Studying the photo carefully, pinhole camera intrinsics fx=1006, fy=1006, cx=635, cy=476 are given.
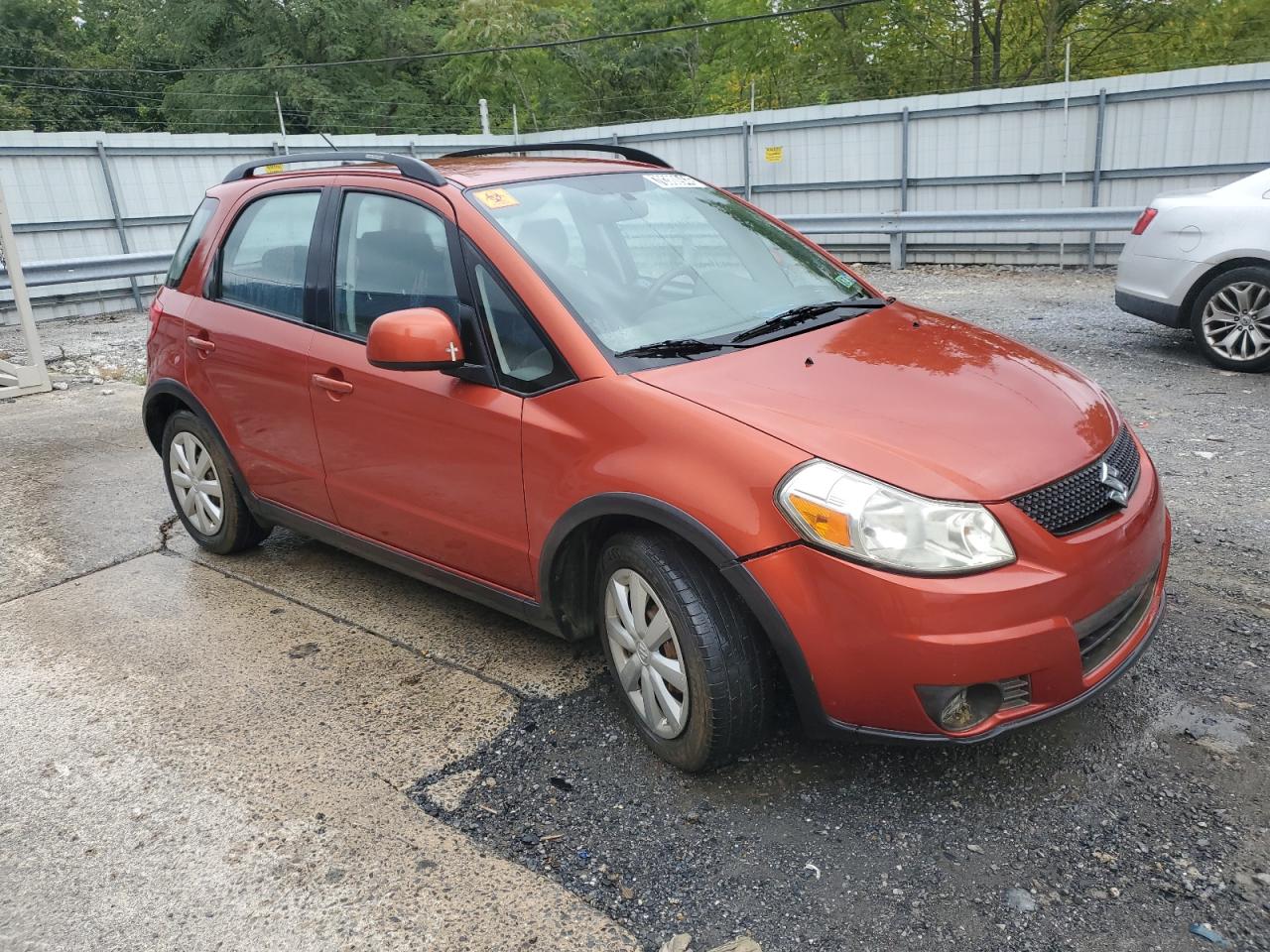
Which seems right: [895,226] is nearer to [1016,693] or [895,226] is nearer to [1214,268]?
[1214,268]

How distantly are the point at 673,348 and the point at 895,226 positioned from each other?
11.8 meters

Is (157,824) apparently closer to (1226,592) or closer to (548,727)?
(548,727)

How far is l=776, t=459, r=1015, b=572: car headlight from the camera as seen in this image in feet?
7.88

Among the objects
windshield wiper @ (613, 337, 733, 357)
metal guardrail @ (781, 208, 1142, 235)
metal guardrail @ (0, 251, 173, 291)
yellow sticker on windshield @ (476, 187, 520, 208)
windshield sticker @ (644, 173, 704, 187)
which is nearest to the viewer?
windshield wiper @ (613, 337, 733, 357)

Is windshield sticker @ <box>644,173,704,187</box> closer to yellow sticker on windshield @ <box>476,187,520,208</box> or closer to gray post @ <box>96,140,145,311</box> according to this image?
yellow sticker on windshield @ <box>476,187,520,208</box>

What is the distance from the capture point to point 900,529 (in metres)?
2.42

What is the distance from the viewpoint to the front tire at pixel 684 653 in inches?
104

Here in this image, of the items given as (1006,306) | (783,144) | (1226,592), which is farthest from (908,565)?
(783,144)

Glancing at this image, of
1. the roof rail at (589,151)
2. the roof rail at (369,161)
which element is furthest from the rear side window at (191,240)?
the roof rail at (589,151)

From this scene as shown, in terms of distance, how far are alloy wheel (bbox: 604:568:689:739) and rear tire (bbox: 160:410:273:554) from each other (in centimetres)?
232

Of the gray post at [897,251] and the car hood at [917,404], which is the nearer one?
the car hood at [917,404]

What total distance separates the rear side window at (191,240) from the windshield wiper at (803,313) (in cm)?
269

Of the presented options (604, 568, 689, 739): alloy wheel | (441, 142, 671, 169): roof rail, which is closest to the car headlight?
(604, 568, 689, 739): alloy wheel

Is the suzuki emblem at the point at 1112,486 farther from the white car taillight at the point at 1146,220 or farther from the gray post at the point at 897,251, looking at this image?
the gray post at the point at 897,251
